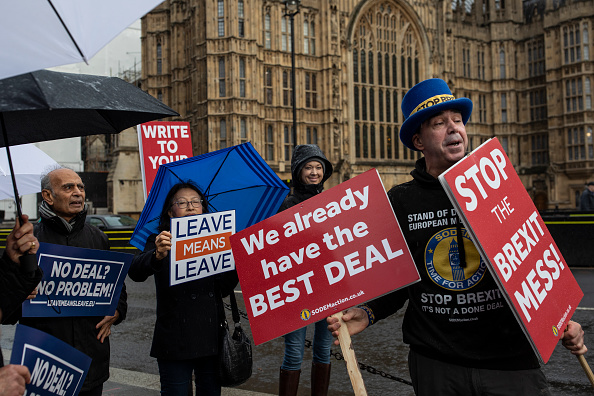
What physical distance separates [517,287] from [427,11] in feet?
122

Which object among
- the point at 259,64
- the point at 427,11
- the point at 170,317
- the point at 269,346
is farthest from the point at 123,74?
the point at 170,317

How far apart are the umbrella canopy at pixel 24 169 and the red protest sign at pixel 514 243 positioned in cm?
345

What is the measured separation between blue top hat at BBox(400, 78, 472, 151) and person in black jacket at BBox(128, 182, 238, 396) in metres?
1.51

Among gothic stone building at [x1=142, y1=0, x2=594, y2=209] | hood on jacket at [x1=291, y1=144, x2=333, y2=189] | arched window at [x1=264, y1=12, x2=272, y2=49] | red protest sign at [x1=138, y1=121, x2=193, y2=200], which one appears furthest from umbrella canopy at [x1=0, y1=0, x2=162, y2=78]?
arched window at [x1=264, y1=12, x2=272, y2=49]

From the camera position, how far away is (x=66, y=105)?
2.30 m

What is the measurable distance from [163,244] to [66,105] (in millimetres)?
1078

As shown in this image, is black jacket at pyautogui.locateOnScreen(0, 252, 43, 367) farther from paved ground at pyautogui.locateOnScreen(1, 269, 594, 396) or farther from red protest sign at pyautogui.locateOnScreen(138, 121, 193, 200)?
red protest sign at pyautogui.locateOnScreen(138, 121, 193, 200)

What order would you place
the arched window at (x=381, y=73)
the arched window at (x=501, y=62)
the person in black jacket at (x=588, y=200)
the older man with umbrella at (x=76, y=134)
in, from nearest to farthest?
1. the older man with umbrella at (x=76, y=134)
2. the person in black jacket at (x=588, y=200)
3. the arched window at (x=381, y=73)
4. the arched window at (x=501, y=62)

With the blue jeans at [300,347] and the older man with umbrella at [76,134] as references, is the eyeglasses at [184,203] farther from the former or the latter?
the blue jeans at [300,347]

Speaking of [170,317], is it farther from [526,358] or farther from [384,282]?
[526,358]

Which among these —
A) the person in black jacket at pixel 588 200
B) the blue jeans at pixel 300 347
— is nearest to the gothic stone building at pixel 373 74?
the person in black jacket at pixel 588 200

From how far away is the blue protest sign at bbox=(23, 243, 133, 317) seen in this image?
3.03 m

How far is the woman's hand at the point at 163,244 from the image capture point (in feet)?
10.3

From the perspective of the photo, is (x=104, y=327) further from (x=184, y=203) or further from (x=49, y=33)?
(x=49, y=33)
